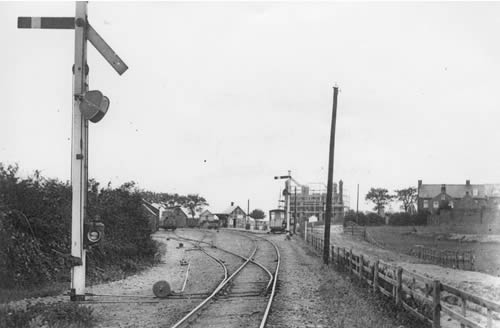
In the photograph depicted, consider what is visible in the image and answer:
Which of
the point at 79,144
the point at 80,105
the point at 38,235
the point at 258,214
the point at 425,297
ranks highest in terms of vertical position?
the point at 80,105

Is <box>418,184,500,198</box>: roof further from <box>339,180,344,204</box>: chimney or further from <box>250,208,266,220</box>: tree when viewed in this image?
<box>250,208,266,220</box>: tree

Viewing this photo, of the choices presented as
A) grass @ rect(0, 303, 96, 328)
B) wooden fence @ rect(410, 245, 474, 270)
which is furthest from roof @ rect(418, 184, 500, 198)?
grass @ rect(0, 303, 96, 328)

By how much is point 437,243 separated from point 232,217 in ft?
168

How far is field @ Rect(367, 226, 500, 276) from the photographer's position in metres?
30.8

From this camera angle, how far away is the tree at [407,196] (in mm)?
116625

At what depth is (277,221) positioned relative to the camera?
184ft

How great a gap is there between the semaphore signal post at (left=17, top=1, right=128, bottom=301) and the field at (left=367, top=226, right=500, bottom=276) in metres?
21.9

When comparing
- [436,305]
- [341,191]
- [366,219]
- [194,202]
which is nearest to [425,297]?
[436,305]

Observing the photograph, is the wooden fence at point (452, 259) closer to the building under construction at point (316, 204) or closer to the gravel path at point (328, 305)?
the gravel path at point (328, 305)

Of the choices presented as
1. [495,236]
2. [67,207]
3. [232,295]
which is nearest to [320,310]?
[232,295]

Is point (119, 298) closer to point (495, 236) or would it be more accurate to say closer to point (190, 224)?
point (495, 236)

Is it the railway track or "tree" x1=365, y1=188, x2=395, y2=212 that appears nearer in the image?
A: the railway track

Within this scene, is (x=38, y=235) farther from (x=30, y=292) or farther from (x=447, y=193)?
(x=447, y=193)

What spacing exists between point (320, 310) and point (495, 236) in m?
49.6
